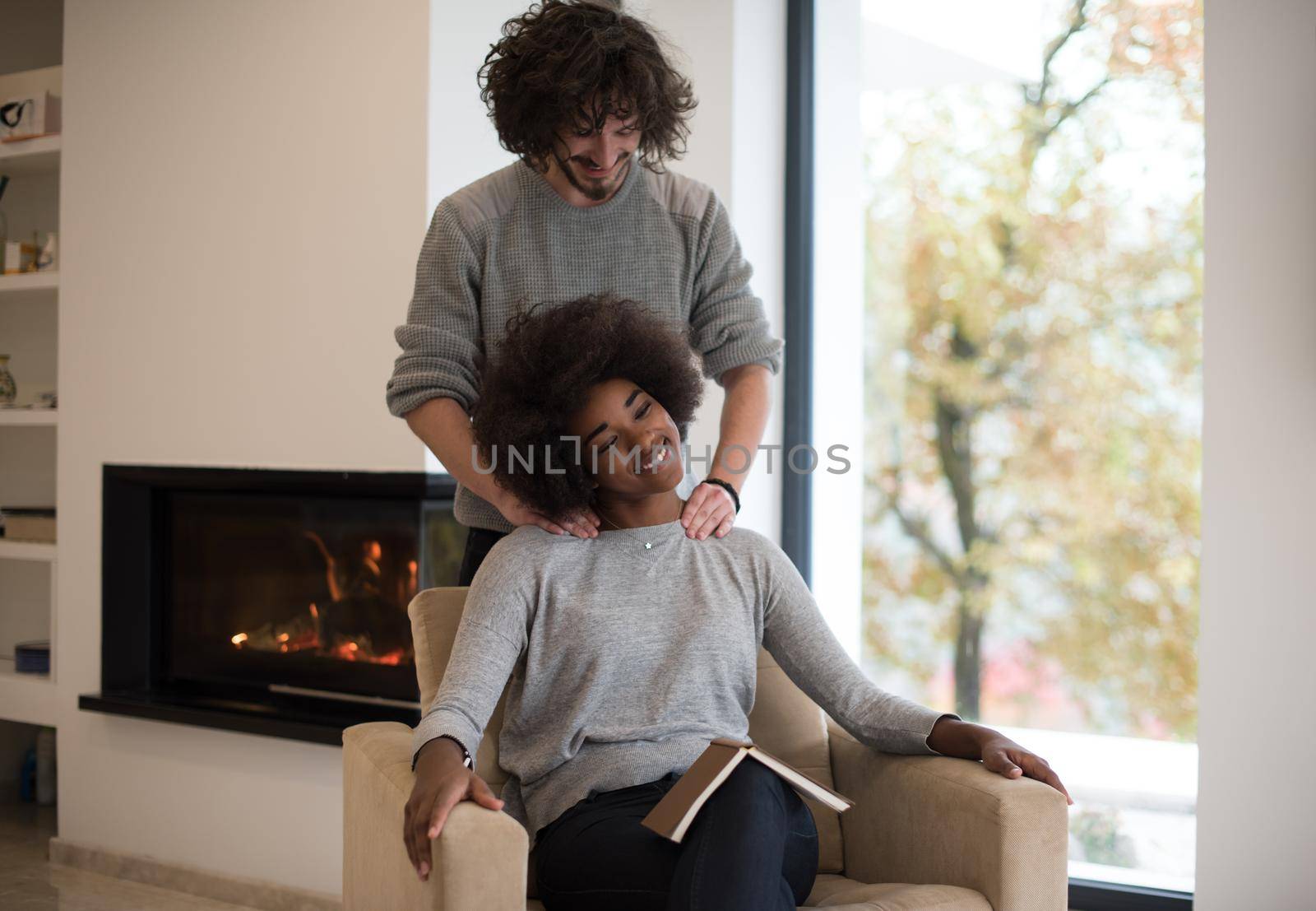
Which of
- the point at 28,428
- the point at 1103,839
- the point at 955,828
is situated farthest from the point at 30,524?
the point at 1103,839

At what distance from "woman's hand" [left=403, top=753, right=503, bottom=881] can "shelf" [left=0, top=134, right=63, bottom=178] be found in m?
2.60

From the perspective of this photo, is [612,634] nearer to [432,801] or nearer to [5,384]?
[432,801]

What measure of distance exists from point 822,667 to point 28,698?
8.34 feet

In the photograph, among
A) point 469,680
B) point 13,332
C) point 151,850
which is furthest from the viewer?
point 13,332

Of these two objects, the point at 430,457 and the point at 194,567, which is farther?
the point at 194,567

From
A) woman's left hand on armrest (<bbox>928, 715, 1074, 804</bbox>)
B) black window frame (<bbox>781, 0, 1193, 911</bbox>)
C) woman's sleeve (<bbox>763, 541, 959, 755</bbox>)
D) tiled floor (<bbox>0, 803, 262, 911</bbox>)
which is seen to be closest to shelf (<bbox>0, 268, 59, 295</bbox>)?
tiled floor (<bbox>0, 803, 262, 911</bbox>)

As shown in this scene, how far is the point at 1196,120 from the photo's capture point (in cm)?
379

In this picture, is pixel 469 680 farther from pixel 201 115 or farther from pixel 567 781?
pixel 201 115

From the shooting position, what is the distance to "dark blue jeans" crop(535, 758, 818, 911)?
1.26 meters

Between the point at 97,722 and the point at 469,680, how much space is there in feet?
6.79

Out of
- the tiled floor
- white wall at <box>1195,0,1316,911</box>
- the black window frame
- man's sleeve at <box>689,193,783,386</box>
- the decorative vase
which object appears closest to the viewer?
man's sleeve at <box>689,193,783,386</box>

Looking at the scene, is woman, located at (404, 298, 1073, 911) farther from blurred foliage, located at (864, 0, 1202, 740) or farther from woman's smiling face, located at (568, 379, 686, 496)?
blurred foliage, located at (864, 0, 1202, 740)

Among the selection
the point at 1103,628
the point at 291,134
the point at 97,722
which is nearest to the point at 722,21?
the point at 291,134

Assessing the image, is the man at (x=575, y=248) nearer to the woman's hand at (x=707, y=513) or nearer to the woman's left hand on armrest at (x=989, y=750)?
the woman's hand at (x=707, y=513)
